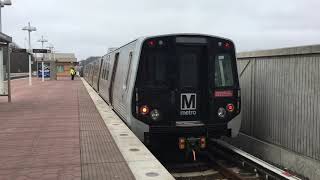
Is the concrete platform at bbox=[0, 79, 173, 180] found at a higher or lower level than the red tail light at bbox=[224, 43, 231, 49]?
lower

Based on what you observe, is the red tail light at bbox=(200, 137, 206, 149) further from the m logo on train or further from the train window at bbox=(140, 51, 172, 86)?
the train window at bbox=(140, 51, 172, 86)

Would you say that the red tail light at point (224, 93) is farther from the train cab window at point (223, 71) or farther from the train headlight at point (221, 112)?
the train headlight at point (221, 112)

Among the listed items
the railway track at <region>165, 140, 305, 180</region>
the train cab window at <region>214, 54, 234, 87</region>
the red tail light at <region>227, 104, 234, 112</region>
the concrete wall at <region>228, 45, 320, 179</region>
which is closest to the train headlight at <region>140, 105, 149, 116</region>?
the railway track at <region>165, 140, 305, 180</region>

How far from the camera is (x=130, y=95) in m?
9.25

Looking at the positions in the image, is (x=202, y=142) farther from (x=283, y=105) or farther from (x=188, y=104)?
(x=283, y=105)

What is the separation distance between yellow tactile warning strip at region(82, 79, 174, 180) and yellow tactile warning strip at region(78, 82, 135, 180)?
10 cm

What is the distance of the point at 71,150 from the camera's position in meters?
8.00

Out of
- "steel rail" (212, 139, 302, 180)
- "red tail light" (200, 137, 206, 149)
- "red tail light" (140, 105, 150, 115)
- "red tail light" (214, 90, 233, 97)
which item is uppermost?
"red tail light" (214, 90, 233, 97)

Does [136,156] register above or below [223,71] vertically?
below

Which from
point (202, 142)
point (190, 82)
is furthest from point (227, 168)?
point (190, 82)

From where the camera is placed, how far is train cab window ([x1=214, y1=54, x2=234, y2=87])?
9523 millimetres

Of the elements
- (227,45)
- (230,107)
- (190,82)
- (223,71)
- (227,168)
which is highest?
(227,45)

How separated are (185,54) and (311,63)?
249 cm

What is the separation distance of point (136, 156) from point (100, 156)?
0.58 meters
